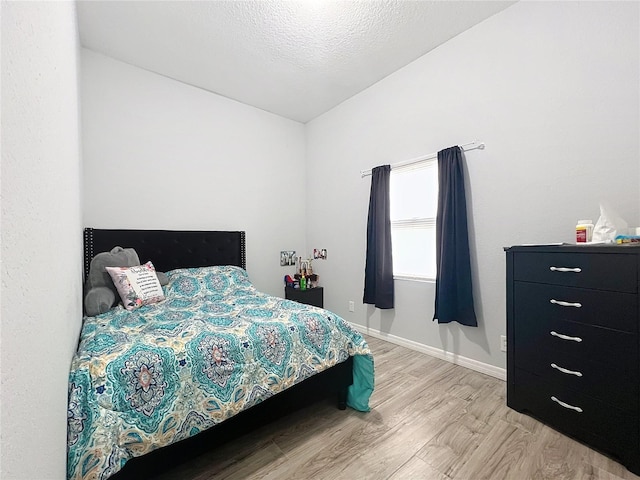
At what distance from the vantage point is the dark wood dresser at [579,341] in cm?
136

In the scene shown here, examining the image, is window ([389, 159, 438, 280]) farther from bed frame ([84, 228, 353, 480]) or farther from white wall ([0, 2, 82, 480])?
white wall ([0, 2, 82, 480])

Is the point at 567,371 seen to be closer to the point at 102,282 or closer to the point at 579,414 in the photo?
the point at 579,414

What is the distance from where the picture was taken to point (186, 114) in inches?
123

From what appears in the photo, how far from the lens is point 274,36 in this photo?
2.42m

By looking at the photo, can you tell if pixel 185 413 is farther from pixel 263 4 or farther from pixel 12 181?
pixel 263 4

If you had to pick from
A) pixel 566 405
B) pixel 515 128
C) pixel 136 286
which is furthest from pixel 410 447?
pixel 515 128

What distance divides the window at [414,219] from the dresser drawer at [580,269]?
→ 99cm

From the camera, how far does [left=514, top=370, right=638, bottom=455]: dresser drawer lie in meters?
1.37

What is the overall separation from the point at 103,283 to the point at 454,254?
2806 mm

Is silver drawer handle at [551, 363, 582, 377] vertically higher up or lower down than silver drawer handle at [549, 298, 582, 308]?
lower down

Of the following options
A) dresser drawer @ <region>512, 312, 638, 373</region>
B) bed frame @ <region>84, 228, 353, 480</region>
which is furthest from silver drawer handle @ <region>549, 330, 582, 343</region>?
bed frame @ <region>84, 228, 353, 480</region>

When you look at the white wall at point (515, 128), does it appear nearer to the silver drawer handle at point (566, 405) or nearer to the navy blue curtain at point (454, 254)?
the navy blue curtain at point (454, 254)

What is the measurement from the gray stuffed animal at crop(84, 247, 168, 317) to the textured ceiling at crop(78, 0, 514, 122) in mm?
1846

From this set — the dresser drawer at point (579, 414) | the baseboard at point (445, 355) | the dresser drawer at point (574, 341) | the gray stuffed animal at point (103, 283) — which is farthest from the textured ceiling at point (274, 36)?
the baseboard at point (445, 355)
